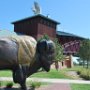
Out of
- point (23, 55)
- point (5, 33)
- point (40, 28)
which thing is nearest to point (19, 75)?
point (23, 55)

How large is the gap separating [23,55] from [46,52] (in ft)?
2.04

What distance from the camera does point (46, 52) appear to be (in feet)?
27.8

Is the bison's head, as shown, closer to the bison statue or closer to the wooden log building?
the bison statue

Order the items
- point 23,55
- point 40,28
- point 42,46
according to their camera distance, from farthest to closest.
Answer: point 40,28, point 42,46, point 23,55

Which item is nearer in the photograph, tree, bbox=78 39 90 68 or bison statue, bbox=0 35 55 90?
bison statue, bbox=0 35 55 90

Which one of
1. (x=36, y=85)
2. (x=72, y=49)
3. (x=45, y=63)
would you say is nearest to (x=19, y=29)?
(x=72, y=49)

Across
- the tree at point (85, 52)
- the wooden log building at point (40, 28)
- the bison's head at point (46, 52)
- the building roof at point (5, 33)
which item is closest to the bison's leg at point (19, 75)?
the bison's head at point (46, 52)

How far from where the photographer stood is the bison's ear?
841cm

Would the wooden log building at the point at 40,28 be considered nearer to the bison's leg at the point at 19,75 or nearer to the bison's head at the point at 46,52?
the bison's head at the point at 46,52

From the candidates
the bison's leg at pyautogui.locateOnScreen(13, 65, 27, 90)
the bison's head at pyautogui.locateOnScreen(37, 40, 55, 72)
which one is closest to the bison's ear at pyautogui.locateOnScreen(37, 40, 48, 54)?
the bison's head at pyautogui.locateOnScreen(37, 40, 55, 72)

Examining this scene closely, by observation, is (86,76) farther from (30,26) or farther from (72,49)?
(72,49)

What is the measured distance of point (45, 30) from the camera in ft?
186

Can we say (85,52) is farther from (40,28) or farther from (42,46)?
(42,46)

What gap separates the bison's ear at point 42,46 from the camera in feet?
27.6
